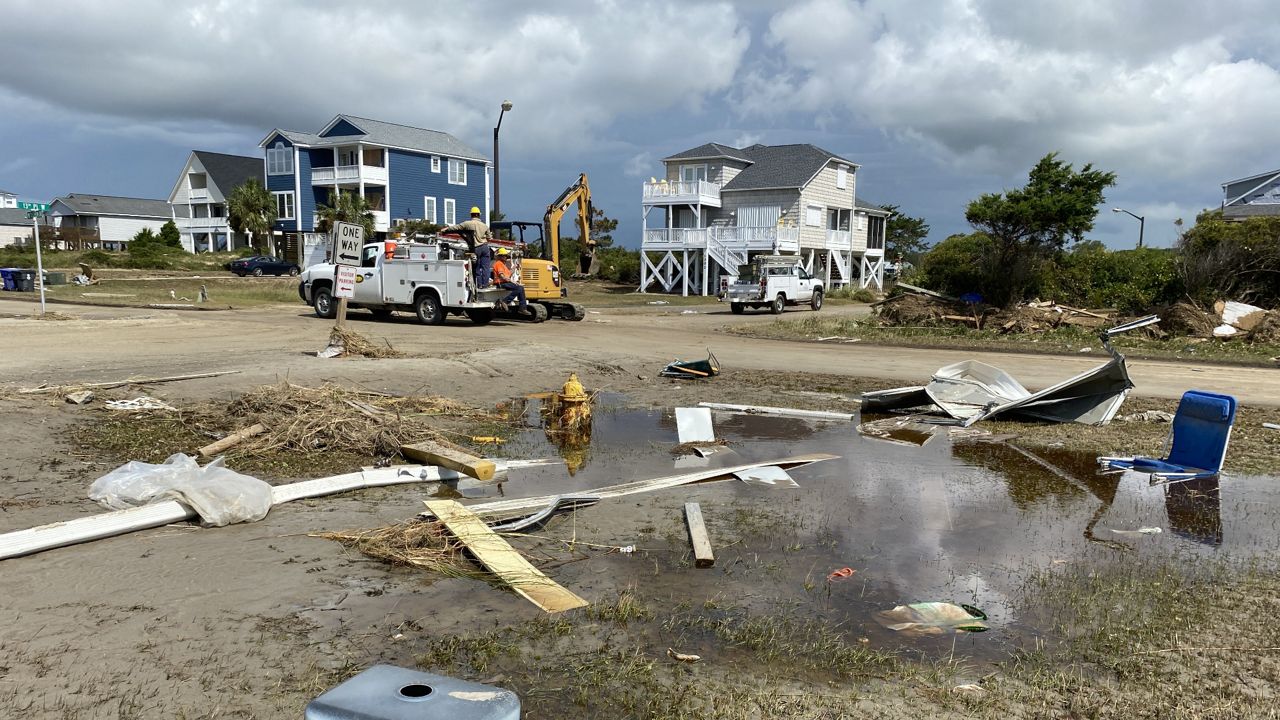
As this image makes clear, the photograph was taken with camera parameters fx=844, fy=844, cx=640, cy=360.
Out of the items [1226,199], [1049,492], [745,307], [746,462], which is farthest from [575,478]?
[1226,199]

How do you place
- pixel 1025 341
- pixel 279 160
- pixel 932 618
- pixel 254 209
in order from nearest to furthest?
pixel 932 618, pixel 1025 341, pixel 254 209, pixel 279 160

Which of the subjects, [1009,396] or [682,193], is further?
[682,193]

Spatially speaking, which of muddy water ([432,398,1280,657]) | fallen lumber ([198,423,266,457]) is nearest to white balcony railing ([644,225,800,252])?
muddy water ([432,398,1280,657])

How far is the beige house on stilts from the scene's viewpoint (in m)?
46.5

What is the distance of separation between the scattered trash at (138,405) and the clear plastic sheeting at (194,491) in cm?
324

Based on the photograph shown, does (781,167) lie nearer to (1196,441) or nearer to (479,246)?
(479,246)

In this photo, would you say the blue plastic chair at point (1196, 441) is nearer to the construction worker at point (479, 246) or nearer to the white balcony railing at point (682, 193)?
the construction worker at point (479, 246)

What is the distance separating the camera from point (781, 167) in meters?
49.5

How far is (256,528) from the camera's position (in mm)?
6016

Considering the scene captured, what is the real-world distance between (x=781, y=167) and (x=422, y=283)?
107 ft

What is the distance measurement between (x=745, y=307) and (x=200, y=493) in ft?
→ 96.9

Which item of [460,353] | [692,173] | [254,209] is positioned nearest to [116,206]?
[254,209]

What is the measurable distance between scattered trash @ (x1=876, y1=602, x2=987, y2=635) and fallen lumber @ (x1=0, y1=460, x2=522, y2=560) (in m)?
4.29

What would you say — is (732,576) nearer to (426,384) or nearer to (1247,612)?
(1247,612)
